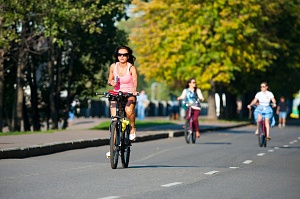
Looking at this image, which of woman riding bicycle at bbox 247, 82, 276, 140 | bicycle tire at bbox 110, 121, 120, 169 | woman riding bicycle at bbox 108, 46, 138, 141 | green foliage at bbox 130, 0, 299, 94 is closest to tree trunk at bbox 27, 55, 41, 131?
green foliage at bbox 130, 0, 299, 94

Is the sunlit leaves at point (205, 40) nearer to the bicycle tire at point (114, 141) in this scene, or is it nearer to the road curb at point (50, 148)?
the road curb at point (50, 148)

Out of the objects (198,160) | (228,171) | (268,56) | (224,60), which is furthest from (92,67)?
(228,171)

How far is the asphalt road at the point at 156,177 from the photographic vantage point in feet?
37.5

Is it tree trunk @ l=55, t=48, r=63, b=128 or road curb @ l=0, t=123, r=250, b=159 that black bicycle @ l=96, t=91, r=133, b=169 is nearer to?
road curb @ l=0, t=123, r=250, b=159

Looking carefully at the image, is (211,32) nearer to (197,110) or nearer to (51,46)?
(51,46)

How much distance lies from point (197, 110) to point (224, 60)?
88.4 feet

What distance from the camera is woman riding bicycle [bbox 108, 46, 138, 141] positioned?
1578cm

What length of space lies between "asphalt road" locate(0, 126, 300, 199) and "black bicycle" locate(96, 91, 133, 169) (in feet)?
0.78

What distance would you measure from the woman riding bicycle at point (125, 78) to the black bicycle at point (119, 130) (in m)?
0.11

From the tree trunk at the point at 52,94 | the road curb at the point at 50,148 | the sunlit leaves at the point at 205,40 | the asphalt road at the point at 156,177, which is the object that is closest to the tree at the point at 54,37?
the tree trunk at the point at 52,94

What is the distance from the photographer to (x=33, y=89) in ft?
137

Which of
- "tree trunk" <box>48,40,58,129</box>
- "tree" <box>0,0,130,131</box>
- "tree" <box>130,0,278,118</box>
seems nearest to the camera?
"tree" <box>0,0,130,131</box>

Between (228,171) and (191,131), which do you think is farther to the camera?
(191,131)

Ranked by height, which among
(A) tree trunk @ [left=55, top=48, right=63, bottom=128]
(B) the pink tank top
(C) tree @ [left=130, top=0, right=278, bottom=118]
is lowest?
(B) the pink tank top
